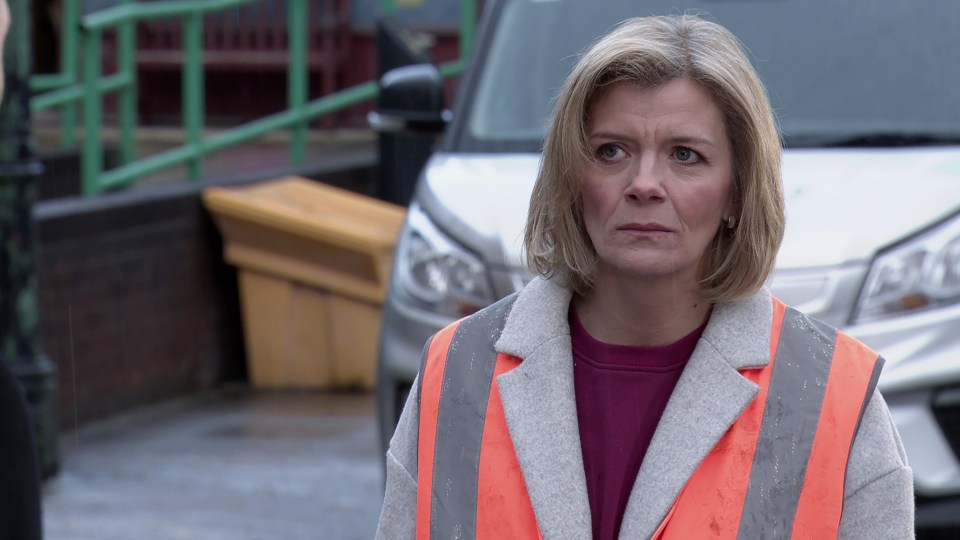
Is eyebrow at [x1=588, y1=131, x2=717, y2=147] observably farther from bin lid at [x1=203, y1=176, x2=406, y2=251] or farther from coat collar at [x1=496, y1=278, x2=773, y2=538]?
bin lid at [x1=203, y1=176, x2=406, y2=251]

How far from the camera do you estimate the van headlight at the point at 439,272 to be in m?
4.75

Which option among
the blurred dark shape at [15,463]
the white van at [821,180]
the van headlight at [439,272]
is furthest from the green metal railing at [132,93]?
the blurred dark shape at [15,463]

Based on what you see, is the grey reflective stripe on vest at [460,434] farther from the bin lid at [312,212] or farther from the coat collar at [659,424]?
the bin lid at [312,212]

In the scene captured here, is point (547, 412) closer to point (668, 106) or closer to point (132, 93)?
point (668, 106)

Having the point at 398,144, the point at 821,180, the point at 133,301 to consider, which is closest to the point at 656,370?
the point at 821,180

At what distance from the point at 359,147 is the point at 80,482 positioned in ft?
20.6

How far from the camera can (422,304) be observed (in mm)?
4918

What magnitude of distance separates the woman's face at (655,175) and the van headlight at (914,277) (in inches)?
88.1

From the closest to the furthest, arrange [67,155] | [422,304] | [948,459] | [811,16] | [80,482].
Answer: [948,459] → [422,304] → [811,16] → [80,482] → [67,155]

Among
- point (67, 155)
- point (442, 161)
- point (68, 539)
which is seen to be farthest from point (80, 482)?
point (67, 155)

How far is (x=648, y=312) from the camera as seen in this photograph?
2.26 metres

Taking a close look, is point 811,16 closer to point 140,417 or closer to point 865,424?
point 865,424

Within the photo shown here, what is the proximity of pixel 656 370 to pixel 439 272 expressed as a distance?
2.66m

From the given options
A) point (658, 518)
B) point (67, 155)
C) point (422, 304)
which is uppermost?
point (658, 518)
